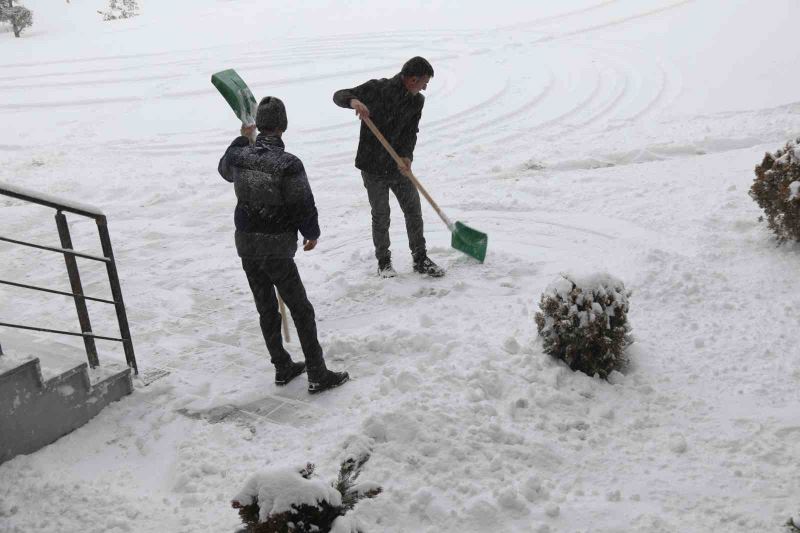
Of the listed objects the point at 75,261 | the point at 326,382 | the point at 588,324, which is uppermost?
the point at 75,261

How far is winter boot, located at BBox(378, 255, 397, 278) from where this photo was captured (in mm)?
5922

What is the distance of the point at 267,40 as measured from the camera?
19781mm

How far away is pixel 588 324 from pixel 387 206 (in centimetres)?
224

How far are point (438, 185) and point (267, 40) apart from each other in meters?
13.5

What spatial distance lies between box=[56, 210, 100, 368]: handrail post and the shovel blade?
319 centimetres

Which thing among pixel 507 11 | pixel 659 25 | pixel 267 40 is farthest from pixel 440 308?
pixel 507 11

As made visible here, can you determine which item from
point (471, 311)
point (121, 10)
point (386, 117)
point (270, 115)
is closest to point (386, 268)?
point (471, 311)

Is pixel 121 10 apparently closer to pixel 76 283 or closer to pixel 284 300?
pixel 76 283

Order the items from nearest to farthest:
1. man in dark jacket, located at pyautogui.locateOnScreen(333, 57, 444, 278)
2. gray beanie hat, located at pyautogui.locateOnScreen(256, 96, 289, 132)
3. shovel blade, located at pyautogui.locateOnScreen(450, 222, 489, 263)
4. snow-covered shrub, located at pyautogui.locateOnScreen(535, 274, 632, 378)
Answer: gray beanie hat, located at pyautogui.locateOnScreen(256, 96, 289, 132), snow-covered shrub, located at pyautogui.locateOnScreen(535, 274, 632, 378), man in dark jacket, located at pyautogui.locateOnScreen(333, 57, 444, 278), shovel blade, located at pyautogui.locateOnScreen(450, 222, 489, 263)

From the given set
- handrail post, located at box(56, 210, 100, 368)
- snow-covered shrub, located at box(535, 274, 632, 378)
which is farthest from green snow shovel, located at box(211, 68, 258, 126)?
snow-covered shrub, located at box(535, 274, 632, 378)

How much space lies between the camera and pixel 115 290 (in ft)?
13.7

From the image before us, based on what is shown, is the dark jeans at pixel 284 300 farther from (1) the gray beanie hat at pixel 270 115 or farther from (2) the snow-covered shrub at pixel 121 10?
(2) the snow-covered shrub at pixel 121 10

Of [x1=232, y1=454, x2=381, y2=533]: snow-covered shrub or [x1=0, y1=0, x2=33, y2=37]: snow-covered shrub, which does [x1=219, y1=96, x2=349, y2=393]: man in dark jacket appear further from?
[x1=0, y1=0, x2=33, y2=37]: snow-covered shrub

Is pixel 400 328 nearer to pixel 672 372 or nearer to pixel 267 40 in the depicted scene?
pixel 672 372
